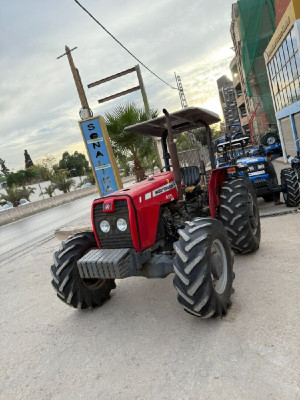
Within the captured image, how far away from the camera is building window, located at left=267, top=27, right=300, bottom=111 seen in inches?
579

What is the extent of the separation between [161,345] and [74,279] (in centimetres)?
131

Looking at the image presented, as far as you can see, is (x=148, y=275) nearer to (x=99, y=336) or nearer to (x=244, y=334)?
(x=99, y=336)

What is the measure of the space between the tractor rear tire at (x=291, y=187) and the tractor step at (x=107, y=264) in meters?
4.53

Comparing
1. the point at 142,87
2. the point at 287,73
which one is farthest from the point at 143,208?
the point at 287,73

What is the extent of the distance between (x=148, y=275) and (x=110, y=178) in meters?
5.40

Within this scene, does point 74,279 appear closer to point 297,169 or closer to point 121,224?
point 121,224

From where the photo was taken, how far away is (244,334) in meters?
2.97

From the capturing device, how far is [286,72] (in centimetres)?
1689

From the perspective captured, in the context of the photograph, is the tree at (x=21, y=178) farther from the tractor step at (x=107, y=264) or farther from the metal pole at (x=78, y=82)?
the tractor step at (x=107, y=264)

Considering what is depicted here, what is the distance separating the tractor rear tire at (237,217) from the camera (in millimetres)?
4516

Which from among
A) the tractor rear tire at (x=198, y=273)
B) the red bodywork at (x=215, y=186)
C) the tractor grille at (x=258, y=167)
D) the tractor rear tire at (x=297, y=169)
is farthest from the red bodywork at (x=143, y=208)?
the tractor grille at (x=258, y=167)

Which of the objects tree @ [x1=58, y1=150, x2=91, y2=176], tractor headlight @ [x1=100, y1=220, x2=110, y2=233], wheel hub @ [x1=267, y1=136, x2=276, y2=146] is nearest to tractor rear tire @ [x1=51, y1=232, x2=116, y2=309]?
tractor headlight @ [x1=100, y1=220, x2=110, y2=233]

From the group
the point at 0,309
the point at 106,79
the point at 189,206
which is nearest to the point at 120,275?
the point at 189,206

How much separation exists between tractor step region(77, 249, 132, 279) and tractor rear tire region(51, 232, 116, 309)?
0.30 meters
